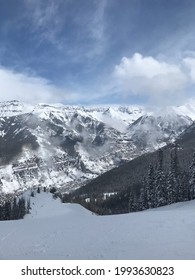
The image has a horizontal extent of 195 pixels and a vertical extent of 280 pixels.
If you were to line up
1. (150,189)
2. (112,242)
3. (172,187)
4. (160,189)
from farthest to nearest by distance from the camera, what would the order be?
(150,189) → (160,189) → (172,187) → (112,242)

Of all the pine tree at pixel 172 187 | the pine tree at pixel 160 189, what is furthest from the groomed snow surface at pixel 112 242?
the pine tree at pixel 160 189

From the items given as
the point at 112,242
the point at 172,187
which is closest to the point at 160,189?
the point at 172,187

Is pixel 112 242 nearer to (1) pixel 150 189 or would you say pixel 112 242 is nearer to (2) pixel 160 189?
(2) pixel 160 189

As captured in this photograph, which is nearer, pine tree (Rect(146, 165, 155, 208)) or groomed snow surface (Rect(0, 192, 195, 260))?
groomed snow surface (Rect(0, 192, 195, 260))

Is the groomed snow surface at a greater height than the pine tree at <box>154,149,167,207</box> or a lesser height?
lesser

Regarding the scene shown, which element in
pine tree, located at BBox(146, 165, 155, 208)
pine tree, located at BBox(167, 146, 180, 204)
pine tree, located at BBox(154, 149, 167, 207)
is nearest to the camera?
pine tree, located at BBox(167, 146, 180, 204)

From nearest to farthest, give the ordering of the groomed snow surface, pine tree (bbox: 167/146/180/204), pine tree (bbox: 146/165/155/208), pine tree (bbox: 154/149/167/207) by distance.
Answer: the groomed snow surface
pine tree (bbox: 167/146/180/204)
pine tree (bbox: 154/149/167/207)
pine tree (bbox: 146/165/155/208)

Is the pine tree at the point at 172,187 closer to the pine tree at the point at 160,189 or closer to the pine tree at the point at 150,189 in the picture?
the pine tree at the point at 160,189

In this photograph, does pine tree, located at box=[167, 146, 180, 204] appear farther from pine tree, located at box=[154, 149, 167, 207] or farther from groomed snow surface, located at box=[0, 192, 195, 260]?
groomed snow surface, located at box=[0, 192, 195, 260]

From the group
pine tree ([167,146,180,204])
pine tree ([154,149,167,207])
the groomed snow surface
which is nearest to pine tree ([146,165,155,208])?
pine tree ([154,149,167,207])

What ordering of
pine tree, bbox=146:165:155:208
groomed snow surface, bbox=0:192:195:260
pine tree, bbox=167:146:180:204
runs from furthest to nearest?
pine tree, bbox=146:165:155:208 → pine tree, bbox=167:146:180:204 → groomed snow surface, bbox=0:192:195:260

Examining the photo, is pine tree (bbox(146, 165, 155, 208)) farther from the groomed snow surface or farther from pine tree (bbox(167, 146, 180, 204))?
the groomed snow surface

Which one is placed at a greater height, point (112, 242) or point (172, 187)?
point (172, 187)

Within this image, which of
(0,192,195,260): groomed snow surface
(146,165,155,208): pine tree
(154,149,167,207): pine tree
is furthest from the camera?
(146,165,155,208): pine tree
